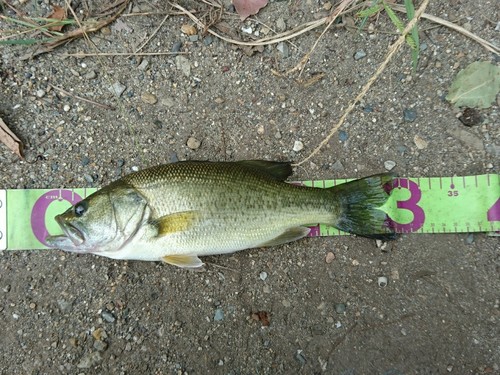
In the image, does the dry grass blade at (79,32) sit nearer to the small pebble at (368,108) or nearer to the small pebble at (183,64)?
the small pebble at (183,64)

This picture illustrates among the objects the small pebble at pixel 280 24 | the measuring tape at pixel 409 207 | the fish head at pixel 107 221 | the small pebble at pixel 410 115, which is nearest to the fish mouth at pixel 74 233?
the fish head at pixel 107 221

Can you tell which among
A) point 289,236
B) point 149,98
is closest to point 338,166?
point 289,236

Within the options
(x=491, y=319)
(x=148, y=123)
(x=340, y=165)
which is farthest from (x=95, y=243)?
(x=491, y=319)

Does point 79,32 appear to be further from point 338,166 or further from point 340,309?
point 340,309

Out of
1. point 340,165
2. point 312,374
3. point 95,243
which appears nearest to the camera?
point 95,243

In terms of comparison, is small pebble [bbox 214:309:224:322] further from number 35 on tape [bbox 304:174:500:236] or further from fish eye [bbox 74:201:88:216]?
fish eye [bbox 74:201:88:216]

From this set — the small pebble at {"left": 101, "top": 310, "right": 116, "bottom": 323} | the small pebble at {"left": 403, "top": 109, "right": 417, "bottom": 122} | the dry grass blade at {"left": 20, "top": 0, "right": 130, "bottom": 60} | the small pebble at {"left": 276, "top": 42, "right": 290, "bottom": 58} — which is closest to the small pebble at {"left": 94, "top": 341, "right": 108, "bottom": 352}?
the small pebble at {"left": 101, "top": 310, "right": 116, "bottom": 323}

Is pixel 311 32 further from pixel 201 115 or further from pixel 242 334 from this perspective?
pixel 242 334
